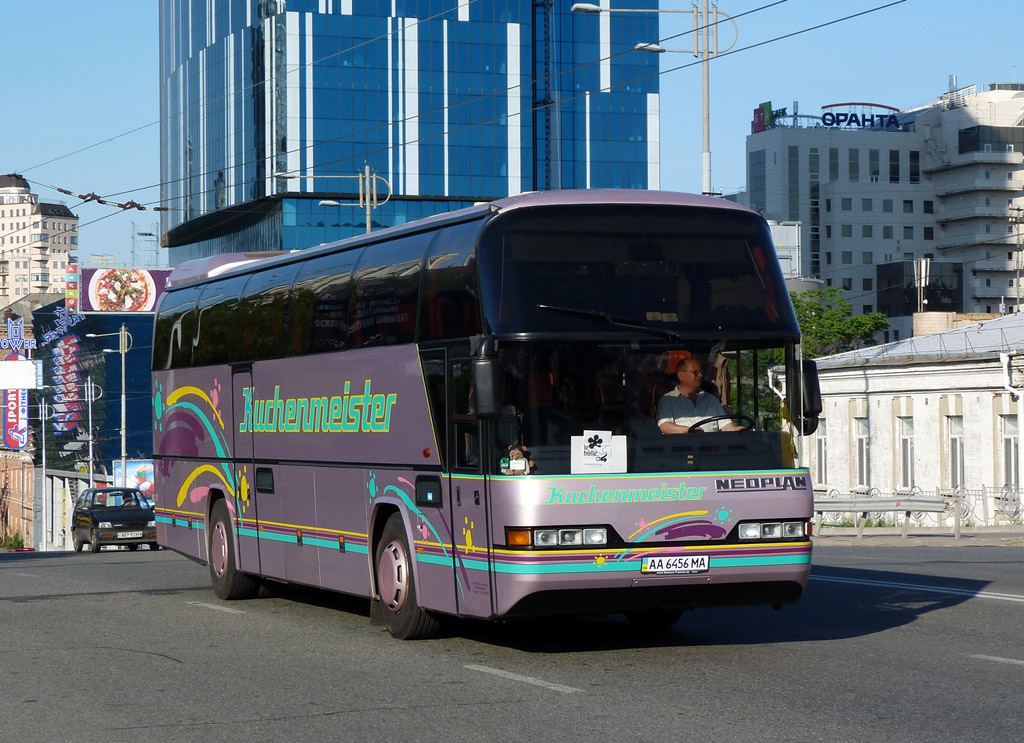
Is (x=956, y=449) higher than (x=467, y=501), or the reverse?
(x=467, y=501)

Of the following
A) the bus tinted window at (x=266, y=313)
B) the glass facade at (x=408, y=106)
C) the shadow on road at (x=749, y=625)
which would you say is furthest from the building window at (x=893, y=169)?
the bus tinted window at (x=266, y=313)

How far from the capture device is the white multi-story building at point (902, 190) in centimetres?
14375

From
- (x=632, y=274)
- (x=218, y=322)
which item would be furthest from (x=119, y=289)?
(x=632, y=274)

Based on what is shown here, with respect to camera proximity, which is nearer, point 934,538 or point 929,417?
point 934,538

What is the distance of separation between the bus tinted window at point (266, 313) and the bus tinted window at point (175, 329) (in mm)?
2083

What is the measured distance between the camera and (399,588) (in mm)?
12883

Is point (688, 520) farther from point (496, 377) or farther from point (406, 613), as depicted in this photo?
point (406, 613)

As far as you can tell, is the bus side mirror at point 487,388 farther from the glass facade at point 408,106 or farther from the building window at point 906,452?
the glass facade at point 408,106

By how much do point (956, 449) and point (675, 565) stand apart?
32.5m

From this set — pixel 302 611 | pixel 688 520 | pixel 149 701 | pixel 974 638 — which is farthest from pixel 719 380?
pixel 302 611

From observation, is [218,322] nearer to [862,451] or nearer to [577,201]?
[577,201]

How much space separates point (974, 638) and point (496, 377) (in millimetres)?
4384

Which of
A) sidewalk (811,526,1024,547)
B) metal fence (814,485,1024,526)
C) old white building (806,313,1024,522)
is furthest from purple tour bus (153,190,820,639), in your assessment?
old white building (806,313,1024,522)

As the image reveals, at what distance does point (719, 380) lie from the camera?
11.5 metres
